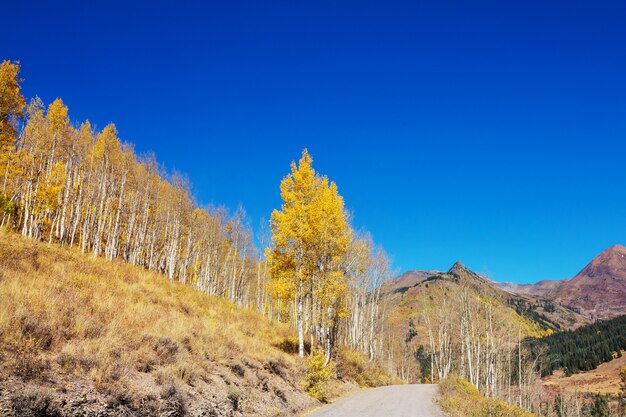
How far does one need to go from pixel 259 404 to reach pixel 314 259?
10.8 meters

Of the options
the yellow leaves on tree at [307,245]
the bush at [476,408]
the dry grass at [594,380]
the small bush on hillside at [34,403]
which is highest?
the yellow leaves on tree at [307,245]

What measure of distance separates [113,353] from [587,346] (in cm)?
18691

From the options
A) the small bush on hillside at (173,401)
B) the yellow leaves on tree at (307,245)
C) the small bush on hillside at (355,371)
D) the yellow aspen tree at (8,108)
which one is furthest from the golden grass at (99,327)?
the yellow aspen tree at (8,108)

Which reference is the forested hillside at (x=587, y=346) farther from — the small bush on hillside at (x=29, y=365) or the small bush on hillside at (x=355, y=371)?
the small bush on hillside at (x=29, y=365)

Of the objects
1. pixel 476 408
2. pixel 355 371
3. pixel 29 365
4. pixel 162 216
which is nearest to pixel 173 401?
pixel 29 365

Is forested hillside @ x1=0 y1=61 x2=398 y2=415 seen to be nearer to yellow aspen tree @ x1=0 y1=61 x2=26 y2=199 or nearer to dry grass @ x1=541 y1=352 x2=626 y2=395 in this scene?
yellow aspen tree @ x1=0 y1=61 x2=26 y2=199

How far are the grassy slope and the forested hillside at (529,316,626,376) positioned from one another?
13281 cm

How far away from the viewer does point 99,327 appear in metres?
10.3

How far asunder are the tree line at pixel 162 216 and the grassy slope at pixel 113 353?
19.5ft

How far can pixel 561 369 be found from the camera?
444 feet

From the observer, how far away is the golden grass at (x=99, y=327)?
27.1 ft

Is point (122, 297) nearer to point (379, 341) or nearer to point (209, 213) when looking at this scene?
point (209, 213)

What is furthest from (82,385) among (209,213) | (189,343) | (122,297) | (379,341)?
(379,341)

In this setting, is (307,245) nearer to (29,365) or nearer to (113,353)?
(113,353)
